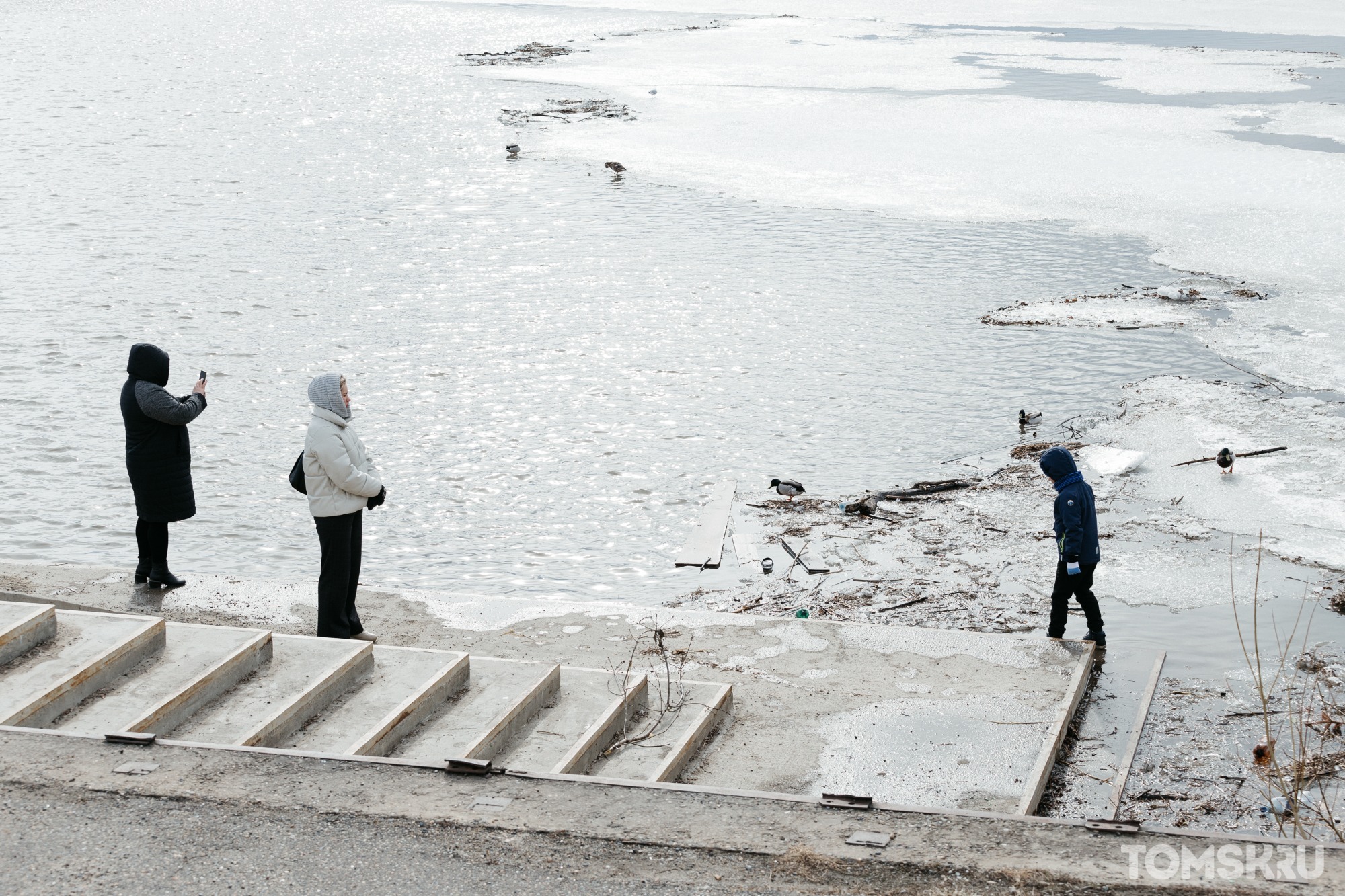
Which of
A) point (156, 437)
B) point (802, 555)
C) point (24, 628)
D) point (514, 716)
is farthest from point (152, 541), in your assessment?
point (802, 555)

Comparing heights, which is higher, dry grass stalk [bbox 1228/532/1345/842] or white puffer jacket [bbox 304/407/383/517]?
white puffer jacket [bbox 304/407/383/517]

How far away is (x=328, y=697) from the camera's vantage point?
6.73 meters

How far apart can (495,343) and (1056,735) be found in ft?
37.0

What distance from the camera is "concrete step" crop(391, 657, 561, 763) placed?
629 cm

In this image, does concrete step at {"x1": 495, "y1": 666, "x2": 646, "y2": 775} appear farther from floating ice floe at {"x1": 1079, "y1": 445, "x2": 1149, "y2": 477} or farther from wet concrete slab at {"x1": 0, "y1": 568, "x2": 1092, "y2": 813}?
floating ice floe at {"x1": 1079, "y1": 445, "x2": 1149, "y2": 477}

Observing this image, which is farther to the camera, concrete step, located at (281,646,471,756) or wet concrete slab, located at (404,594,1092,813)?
wet concrete slab, located at (404,594,1092,813)

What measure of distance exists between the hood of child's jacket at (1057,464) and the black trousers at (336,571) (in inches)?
173

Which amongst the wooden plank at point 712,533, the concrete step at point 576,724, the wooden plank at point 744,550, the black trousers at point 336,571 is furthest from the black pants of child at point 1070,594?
the black trousers at point 336,571

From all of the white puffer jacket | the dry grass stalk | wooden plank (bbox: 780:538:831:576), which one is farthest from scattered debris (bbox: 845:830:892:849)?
wooden plank (bbox: 780:538:831:576)

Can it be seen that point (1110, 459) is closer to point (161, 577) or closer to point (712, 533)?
point (712, 533)

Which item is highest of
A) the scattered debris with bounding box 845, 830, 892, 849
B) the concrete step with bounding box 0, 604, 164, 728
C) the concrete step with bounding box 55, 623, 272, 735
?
the concrete step with bounding box 0, 604, 164, 728

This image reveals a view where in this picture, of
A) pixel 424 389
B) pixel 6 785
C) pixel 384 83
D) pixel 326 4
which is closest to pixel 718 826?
pixel 6 785

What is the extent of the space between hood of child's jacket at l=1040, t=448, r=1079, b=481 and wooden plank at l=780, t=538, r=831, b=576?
2478 mm

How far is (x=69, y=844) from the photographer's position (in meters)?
4.96
